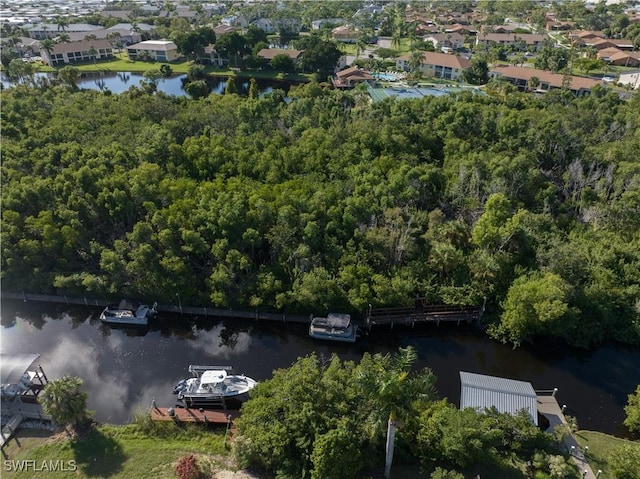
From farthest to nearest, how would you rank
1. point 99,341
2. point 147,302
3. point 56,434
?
point 147,302, point 99,341, point 56,434

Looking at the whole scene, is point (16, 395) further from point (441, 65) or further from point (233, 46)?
point (441, 65)

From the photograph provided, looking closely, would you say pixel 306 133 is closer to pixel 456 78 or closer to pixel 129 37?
pixel 456 78

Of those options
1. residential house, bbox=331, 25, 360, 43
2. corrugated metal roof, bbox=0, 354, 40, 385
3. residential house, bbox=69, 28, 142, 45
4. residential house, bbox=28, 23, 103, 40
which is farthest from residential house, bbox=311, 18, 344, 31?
corrugated metal roof, bbox=0, 354, 40, 385

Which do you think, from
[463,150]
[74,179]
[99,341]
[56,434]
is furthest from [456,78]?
[56,434]

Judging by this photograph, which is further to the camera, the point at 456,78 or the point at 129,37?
the point at 129,37

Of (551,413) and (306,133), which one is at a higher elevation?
(306,133)

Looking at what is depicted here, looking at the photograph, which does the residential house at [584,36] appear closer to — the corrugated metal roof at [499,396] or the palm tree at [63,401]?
the corrugated metal roof at [499,396]

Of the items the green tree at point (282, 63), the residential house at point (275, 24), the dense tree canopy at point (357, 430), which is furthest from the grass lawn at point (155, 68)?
the dense tree canopy at point (357, 430)
